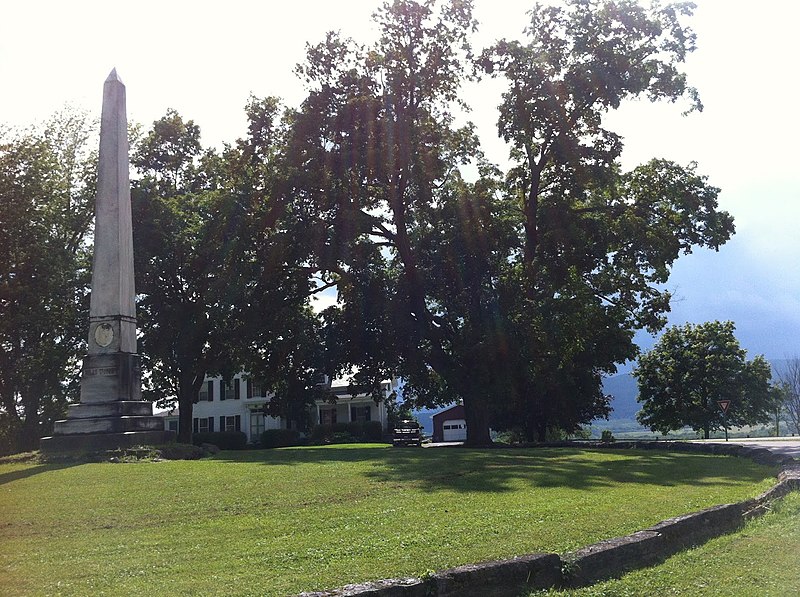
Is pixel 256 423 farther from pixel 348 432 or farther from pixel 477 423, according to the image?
pixel 477 423

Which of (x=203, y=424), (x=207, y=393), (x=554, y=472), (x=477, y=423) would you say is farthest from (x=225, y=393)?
(x=554, y=472)

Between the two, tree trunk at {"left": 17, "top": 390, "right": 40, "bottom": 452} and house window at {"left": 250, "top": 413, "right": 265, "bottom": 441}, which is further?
house window at {"left": 250, "top": 413, "right": 265, "bottom": 441}

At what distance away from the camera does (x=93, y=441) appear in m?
20.9

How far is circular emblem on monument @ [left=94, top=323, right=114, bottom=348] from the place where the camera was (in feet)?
73.5

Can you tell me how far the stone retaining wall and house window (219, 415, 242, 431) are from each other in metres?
55.2

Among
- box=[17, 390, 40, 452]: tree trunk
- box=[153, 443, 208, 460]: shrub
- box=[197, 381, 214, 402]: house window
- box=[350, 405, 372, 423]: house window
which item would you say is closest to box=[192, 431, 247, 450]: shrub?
box=[350, 405, 372, 423]: house window

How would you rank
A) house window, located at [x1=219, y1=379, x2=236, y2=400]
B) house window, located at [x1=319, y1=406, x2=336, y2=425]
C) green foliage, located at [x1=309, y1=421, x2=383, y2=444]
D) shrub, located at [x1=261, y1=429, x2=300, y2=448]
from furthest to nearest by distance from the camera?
house window, located at [x1=219, y1=379, x2=236, y2=400], house window, located at [x1=319, y1=406, x2=336, y2=425], green foliage, located at [x1=309, y1=421, x2=383, y2=444], shrub, located at [x1=261, y1=429, x2=300, y2=448]

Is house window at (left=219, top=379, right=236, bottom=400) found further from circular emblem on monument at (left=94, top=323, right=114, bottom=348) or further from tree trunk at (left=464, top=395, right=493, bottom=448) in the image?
circular emblem on monument at (left=94, top=323, right=114, bottom=348)

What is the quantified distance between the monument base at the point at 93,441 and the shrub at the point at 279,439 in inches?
1202

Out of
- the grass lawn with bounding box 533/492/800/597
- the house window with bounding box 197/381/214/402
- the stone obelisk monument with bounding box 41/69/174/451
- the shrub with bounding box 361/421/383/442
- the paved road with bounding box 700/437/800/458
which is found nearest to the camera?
the grass lawn with bounding box 533/492/800/597

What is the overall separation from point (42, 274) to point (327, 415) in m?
31.9

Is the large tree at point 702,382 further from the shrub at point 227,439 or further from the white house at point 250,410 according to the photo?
the shrub at point 227,439

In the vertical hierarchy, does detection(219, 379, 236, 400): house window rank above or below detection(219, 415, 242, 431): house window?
above

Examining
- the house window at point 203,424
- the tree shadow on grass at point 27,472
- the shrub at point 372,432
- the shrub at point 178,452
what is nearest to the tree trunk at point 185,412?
the shrub at point 372,432
